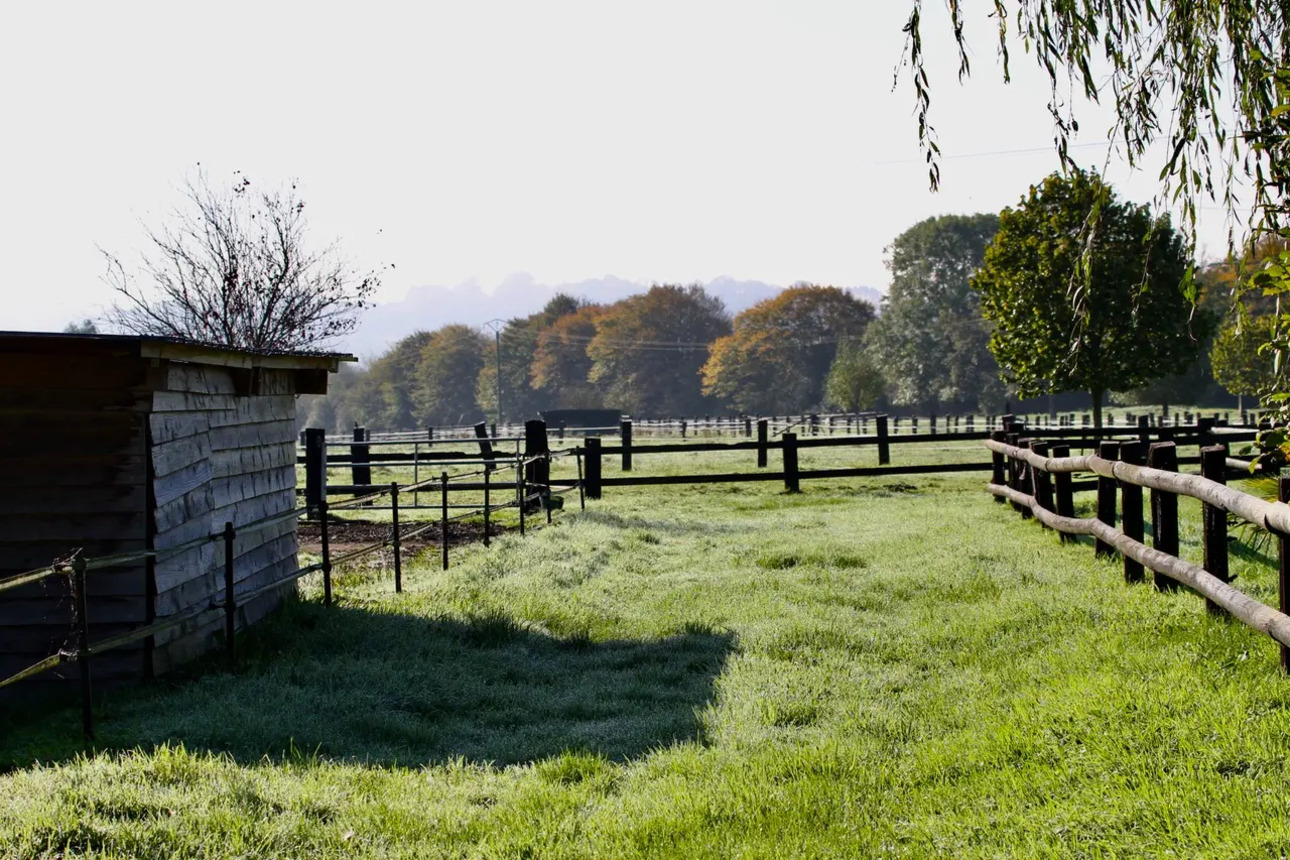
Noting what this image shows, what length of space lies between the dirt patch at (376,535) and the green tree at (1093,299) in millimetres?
16578

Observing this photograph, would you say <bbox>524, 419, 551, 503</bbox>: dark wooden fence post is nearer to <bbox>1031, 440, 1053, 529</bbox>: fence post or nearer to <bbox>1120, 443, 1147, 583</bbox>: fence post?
<bbox>1031, 440, 1053, 529</bbox>: fence post

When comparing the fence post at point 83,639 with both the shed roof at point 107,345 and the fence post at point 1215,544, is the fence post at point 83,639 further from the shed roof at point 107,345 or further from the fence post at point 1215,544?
the fence post at point 1215,544

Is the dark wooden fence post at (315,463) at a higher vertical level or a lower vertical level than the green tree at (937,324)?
lower

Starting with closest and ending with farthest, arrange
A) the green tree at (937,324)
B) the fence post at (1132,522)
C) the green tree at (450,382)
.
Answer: the fence post at (1132,522)
the green tree at (937,324)
the green tree at (450,382)

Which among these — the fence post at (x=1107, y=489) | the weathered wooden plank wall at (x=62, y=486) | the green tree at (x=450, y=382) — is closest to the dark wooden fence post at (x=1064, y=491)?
the fence post at (x=1107, y=489)

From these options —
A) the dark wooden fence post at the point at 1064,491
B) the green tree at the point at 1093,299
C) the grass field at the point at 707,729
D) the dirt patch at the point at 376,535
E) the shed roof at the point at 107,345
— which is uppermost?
the green tree at the point at 1093,299

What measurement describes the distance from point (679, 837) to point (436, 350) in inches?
4879

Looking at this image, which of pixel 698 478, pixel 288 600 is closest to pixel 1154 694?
pixel 288 600

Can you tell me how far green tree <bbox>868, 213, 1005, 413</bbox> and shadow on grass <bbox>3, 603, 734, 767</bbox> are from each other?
67293 mm

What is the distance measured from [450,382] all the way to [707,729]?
120 m

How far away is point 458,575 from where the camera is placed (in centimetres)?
1101

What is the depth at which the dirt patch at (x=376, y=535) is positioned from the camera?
1557 cm

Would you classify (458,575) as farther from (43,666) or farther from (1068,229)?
(1068,229)

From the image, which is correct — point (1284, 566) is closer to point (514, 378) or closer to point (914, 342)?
point (914, 342)
